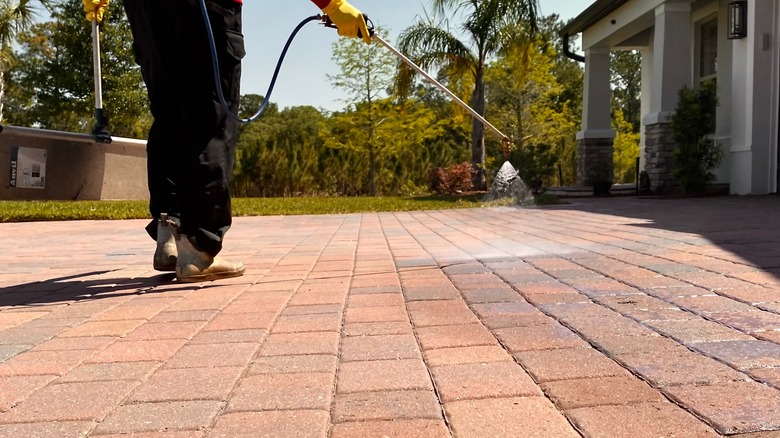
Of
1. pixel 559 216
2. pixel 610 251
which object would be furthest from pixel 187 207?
pixel 559 216

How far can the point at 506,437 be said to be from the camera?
1.35m

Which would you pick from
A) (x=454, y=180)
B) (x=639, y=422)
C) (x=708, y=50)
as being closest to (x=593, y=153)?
(x=708, y=50)

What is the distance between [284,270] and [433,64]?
13453 millimetres

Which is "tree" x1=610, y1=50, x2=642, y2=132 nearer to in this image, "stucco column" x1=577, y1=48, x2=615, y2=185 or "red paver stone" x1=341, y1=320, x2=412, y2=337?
"stucco column" x1=577, y1=48, x2=615, y2=185

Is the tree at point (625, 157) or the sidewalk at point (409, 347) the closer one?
the sidewalk at point (409, 347)

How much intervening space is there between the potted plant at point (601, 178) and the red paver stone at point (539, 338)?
12.2 meters

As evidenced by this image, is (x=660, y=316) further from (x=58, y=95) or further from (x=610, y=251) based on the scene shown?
(x=58, y=95)

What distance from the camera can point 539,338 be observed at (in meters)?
2.08

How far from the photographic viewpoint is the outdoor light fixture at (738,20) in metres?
10.2

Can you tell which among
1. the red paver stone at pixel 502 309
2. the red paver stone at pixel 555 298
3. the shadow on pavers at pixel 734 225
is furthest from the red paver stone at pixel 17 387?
the shadow on pavers at pixel 734 225

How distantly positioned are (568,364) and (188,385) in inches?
40.9

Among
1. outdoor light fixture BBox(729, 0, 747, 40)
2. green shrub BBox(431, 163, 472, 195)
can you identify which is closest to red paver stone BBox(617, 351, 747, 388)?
outdoor light fixture BBox(729, 0, 747, 40)

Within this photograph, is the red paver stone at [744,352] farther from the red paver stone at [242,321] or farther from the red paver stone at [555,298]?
the red paver stone at [242,321]

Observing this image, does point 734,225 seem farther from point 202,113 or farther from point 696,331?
point 202,113
